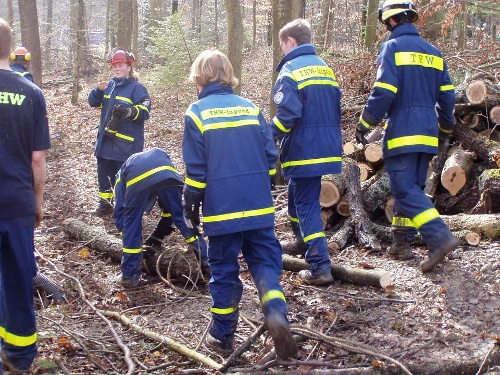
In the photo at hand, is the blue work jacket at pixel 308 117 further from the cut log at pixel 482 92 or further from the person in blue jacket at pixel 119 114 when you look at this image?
the person in blue jacket at pixel 119 114

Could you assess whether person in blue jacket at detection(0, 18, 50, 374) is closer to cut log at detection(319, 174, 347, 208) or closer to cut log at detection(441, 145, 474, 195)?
cut log at detection(319, 174, 347, 208)

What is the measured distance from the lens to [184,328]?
4738 millimetres

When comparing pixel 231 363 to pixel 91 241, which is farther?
pixel 91 241

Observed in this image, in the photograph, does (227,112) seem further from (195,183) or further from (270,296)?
(270,296)

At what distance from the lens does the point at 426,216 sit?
198 inches

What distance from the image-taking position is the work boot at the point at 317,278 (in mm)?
5215

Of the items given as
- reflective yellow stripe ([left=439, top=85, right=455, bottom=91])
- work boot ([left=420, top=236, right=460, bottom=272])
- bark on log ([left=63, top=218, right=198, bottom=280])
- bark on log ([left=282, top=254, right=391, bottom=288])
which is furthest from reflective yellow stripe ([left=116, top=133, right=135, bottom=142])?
work boot ([left=420, top=236, right=460, bottom=272])

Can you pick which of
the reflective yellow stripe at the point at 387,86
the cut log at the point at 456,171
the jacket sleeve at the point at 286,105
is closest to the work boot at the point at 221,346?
the jacket sleeve at the point at 286,105

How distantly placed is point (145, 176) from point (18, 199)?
1.92 m

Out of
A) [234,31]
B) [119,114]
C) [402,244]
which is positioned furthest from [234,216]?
[234,31]

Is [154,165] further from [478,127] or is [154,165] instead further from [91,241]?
[478,127]

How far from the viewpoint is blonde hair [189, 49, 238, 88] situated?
4102 millimetres

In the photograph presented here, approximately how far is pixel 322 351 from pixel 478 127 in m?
4.41

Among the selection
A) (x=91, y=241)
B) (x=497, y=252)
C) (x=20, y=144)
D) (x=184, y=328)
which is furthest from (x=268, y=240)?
(x=91, y=241)
